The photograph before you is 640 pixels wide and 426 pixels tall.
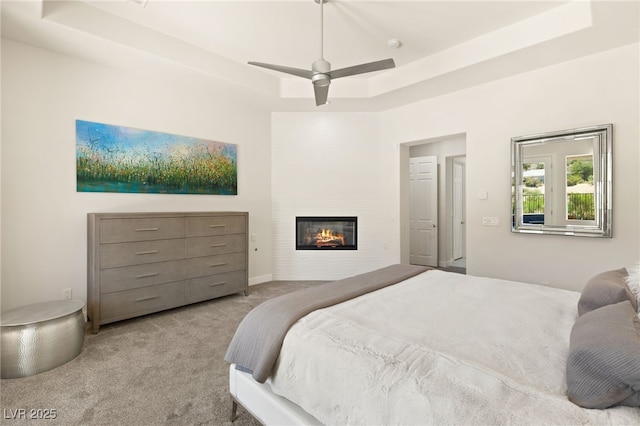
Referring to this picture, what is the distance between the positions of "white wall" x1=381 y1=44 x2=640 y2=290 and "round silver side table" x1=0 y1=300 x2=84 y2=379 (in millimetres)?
4338

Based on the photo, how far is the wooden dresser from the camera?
10.2ft

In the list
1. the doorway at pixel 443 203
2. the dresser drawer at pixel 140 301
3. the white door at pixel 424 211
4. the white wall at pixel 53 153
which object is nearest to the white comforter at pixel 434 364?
the dresser drawer at pixel 140 301

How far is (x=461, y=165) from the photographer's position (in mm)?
7004

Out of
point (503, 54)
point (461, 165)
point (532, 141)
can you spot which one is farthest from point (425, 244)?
point (503, 54)

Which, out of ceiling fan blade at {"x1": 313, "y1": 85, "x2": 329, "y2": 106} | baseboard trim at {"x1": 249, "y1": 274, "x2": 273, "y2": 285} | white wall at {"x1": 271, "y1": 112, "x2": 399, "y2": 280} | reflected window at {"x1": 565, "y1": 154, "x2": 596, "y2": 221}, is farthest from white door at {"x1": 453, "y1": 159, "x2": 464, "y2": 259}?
ceiling fan blade at {"x1": 313, "y1": 85, "x2": 329, "y2": 106}

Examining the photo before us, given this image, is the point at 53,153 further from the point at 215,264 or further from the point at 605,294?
the point at 605,294

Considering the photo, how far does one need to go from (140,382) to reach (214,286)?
5.76 feet

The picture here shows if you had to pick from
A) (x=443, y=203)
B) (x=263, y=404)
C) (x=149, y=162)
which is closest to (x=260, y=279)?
(x=149, y=162)

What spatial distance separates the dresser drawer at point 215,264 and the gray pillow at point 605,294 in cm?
350

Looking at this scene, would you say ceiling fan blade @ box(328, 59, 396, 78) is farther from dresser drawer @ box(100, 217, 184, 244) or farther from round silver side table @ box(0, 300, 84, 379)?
round silver side table @ box(0, 300, 84, 379)

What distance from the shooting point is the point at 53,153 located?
3.20 meters

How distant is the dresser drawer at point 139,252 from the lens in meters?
3.12

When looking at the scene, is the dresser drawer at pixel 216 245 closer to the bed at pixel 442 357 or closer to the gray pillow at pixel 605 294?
the bed at pixel 442 357

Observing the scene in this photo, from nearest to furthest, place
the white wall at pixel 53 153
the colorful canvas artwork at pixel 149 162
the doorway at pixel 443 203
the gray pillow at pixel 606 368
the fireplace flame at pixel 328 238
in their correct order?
the gray pillow at pixel 606 368 < the white wall at pixel 53 153 < the colorful canvas artwork at pixel 149 162 < the fireplace flame at pixel 328 238 < the doorway at pixel 443 203
